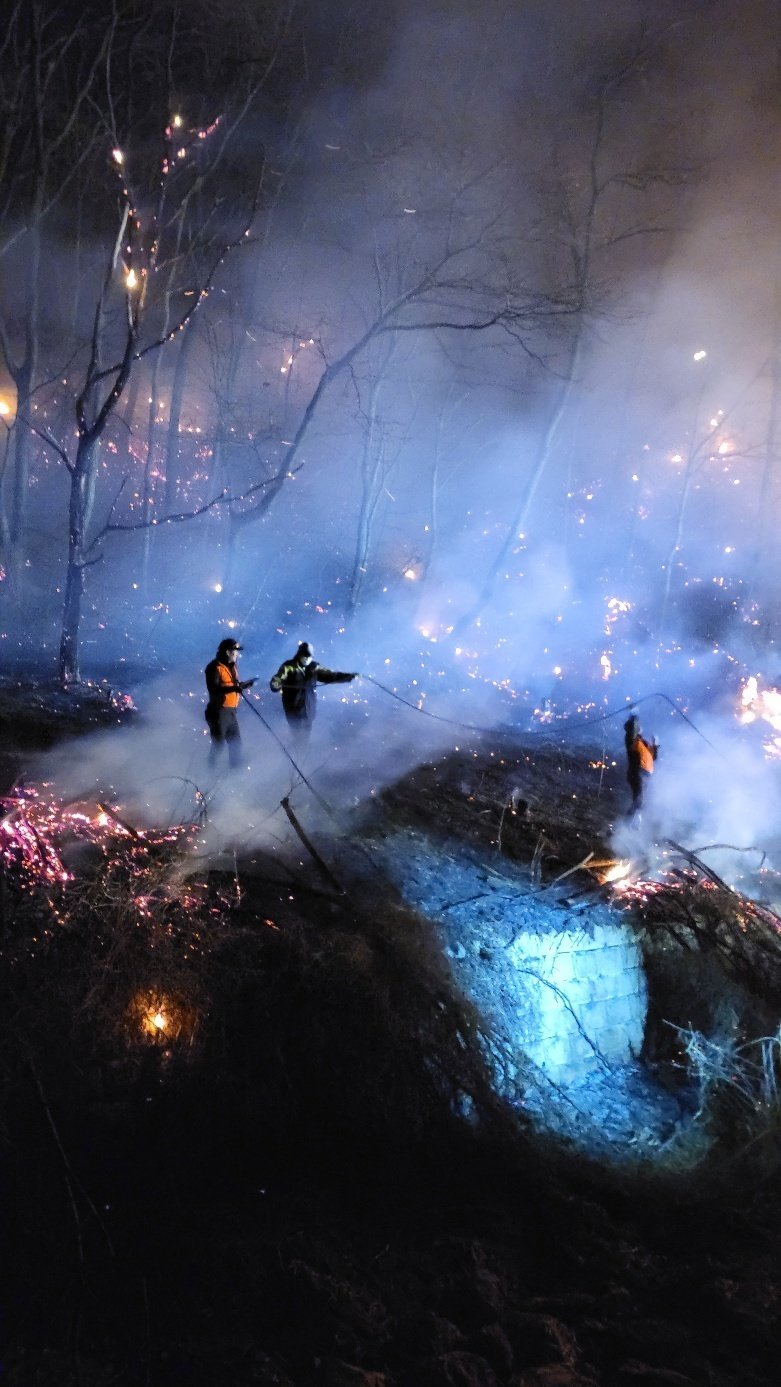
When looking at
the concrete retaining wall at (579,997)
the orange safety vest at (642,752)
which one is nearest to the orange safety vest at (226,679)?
the concrete retaining wall at (579,997)

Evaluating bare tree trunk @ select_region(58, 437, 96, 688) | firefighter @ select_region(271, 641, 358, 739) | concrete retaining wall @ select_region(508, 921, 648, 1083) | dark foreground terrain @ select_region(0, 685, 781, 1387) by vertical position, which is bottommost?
dark foreground terrain @ select_region(0, 685, 781, 1387)

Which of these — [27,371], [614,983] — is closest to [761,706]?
[614,983]

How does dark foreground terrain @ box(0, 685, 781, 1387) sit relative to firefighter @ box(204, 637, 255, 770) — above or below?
below

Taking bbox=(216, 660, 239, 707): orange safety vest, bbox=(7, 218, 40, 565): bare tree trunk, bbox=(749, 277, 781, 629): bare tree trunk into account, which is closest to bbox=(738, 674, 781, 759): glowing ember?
bbox=(749, 277, 781, 629): bare tree trunk

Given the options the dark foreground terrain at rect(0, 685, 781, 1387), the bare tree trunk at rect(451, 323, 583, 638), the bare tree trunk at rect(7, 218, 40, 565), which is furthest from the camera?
the bare tree trunk at rect(451, 323, 583, 638)

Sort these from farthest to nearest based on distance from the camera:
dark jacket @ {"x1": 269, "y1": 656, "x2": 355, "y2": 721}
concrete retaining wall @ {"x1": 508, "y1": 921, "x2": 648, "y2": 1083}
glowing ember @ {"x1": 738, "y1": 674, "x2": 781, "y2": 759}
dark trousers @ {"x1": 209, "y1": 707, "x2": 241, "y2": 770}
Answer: glowing ember @ {"x1": 738, "y1": 674, "x2": 781, "y2": 759}
dark jacket @ {"x1": 269, "y1": 656, "x2": 355, "y2": 721}
dark trousers @ {"x1": 209, "y1": 707, "x2": 241, "y2": 770}
concrete retaining wall @ {"x1": 508, "y1": 921, "x2": 648, "y2": 1083}

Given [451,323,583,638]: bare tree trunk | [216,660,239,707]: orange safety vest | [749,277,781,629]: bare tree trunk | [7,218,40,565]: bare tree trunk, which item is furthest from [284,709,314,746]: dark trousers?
[749,277,781,629]: bare tree trunk

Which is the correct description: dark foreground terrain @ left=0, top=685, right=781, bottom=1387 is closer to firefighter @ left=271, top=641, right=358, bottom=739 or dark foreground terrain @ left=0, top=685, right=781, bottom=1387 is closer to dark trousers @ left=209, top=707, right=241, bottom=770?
dark trousers @ left=209, top=707, right=241, bottom=770

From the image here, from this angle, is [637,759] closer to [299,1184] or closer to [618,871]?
[618,871]

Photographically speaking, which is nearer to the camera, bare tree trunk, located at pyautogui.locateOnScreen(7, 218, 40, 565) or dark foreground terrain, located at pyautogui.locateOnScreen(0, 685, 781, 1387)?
dark foreground terrain, located at pyautogui.locateOnScreen(0, 685, 781, 1387)
